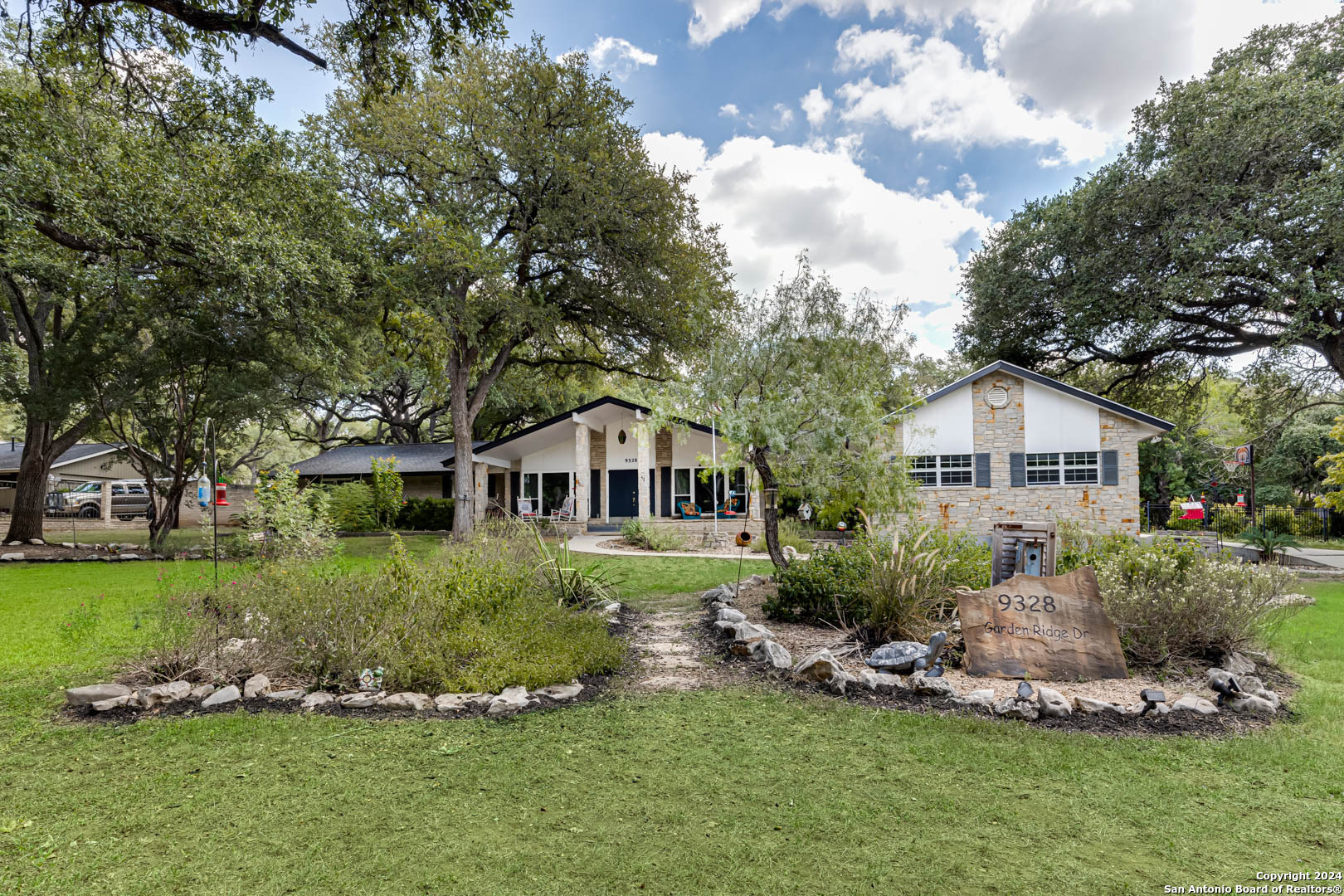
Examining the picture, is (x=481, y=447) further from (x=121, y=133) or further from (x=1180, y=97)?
(x=1180, y=97)

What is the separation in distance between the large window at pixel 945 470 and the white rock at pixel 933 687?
14316mm

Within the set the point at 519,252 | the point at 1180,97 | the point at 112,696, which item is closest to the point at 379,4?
the point at 112,696

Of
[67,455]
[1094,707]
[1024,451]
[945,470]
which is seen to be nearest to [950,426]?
[945,470]

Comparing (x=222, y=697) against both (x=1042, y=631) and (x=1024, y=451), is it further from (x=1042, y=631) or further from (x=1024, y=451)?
(x=1024, y=451)

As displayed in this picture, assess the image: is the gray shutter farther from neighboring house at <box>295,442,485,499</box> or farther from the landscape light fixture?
neighboring house at <box>295,442,485,499</box>

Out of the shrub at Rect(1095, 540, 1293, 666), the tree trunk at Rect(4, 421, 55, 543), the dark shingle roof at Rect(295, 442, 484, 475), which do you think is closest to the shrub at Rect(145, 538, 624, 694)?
the shrub at Rect(1095, 540, 1293, 666)

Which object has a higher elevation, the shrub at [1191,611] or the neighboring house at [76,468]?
the neighboring house at [76,468]

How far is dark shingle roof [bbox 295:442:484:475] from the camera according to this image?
85.3 ft

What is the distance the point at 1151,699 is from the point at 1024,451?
1507cm

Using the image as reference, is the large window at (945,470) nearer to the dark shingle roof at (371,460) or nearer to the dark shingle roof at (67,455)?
the dark shingle roof at (371,460)

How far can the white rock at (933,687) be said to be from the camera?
465 cm

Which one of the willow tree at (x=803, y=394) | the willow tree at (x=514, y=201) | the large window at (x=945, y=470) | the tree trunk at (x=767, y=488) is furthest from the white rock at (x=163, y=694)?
the large window at (x=945, y=470)

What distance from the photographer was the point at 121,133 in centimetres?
885

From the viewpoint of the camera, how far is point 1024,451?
1766 centimetres
